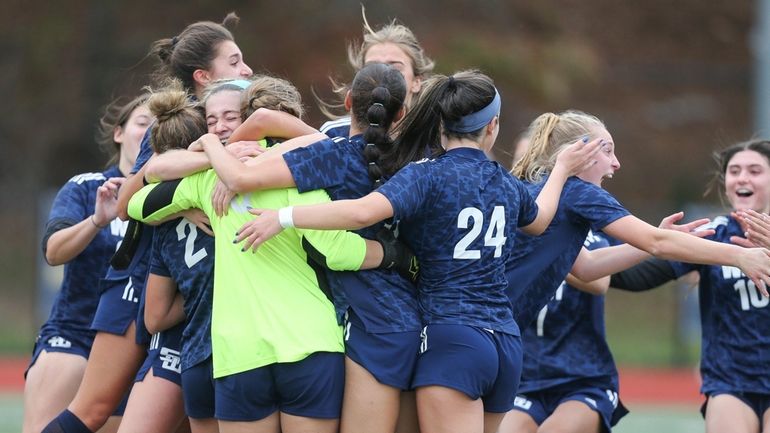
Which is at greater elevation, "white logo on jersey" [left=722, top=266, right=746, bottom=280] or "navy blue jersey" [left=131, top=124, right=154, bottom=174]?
"navy blue jersey" [left=131, top=124, right=154, bottom=174]

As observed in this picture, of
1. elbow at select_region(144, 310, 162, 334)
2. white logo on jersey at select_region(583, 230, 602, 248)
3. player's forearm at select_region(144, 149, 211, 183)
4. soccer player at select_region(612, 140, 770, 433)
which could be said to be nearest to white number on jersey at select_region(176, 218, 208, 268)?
player's forearm at select_region(144, 149, 211, 183)

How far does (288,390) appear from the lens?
4.32 metres

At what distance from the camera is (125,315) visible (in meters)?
5.34

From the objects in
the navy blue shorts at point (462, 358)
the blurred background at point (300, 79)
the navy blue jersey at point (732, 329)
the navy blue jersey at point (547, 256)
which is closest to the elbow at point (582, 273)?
the navy blue jersey at point (547, 256)

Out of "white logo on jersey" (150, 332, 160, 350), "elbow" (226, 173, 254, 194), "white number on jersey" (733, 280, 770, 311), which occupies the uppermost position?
"elbow" (226, 173, 254, 194)

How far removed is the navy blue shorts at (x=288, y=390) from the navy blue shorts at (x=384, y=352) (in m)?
0.07

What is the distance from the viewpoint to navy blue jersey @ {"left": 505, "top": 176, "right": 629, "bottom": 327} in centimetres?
498

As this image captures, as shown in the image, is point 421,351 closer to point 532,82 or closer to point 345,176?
point 345,176

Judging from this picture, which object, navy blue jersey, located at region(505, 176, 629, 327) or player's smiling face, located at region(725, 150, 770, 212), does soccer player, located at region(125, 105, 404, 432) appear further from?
player's smiling face, located at region(725, 150, 770, 212)

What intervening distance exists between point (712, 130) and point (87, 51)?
40.1 feet

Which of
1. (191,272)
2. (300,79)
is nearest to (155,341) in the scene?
(191,272)

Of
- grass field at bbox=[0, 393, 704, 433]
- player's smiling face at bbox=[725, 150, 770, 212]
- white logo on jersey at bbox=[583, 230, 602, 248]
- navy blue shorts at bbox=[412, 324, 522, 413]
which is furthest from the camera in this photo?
grass field at bbox=[0, 393, 704, 433]

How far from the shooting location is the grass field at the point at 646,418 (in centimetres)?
1010

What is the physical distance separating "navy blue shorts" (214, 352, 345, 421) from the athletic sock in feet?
3.86
